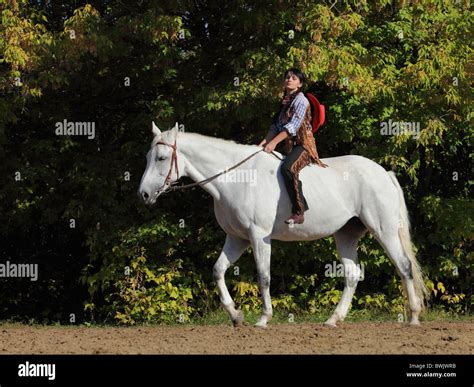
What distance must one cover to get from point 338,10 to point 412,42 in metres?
1.58

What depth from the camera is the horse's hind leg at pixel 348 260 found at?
11391 millimetres

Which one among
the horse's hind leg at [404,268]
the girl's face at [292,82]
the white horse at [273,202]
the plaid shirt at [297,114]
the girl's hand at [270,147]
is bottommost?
the horse's hind leg at [404,268]

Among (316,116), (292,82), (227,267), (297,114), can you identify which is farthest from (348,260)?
(292,82)

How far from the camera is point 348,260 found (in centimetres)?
1161

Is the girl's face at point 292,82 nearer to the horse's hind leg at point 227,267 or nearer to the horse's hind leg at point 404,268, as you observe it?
the horse's hind leg at point 227,267

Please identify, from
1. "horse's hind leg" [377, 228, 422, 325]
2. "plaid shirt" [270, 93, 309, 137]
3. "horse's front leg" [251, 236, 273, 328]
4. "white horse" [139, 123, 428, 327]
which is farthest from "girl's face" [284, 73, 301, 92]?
"horse's hind leg" [377, 228, 422, 325]

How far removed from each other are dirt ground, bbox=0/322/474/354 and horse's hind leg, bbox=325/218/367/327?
22 cm

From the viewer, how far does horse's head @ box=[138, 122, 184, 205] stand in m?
10.5

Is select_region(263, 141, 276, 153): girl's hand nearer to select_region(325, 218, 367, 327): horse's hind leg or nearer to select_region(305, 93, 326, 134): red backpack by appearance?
select_region(305, 93, 326, 134): red backpack

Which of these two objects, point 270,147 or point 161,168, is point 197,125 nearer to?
point 270,147

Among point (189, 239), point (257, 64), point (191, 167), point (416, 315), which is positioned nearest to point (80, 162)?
point (189, 239)

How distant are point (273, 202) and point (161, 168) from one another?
53.9 inches

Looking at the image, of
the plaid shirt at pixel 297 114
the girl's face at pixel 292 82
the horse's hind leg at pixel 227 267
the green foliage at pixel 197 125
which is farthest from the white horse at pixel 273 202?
the green foliage at pixel 197 125

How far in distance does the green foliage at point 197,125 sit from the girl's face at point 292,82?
5.89 ft
